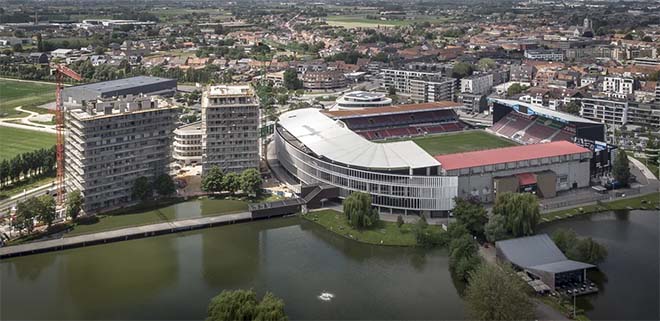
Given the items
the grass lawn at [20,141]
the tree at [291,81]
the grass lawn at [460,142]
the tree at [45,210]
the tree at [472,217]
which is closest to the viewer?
the tree at [472,217]

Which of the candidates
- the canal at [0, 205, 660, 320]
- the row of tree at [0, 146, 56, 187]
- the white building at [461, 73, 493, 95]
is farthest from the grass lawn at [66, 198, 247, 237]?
the white building at [461, 73, 493, 95]

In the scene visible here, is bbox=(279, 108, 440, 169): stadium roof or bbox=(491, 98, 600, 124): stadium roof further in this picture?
bbox=(491, 98, 600, 124): stadium roof

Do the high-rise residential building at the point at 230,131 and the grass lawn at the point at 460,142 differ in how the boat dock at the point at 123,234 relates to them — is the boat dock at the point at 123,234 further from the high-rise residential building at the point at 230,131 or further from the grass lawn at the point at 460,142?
the grass lawn at the point at 460,142

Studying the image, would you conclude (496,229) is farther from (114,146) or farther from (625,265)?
(114,146)

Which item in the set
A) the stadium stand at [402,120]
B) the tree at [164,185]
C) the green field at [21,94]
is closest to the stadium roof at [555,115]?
the stadium stand at [402,120]

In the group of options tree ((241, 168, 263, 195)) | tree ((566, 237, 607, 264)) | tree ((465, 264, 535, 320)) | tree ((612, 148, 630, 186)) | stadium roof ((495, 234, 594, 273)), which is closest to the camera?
tree ((465, 264, 535, 320))

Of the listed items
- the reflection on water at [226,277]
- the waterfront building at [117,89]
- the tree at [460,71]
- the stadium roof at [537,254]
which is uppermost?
the tree at [460,71]

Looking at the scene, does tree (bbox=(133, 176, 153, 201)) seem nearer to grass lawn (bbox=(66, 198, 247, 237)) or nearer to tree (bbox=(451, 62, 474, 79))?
grass lawn (bbox=(66, 198, 247, 237))

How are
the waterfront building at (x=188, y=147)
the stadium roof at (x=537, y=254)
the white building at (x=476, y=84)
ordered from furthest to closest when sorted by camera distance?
the white building at (x=476, y=84)
the waterfront building at (x=188, y=147)
the stadium roof at (x=537, y=254)
